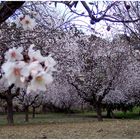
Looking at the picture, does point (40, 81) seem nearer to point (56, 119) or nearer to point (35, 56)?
point (35, 56)

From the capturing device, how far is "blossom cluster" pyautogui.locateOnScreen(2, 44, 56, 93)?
2004mm

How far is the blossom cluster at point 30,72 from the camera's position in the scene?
200 cm

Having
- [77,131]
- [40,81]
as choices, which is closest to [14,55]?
[40,81]

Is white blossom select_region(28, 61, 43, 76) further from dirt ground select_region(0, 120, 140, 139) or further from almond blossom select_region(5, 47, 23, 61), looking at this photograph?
dirt ground select_region(0, 120, 140, 139)

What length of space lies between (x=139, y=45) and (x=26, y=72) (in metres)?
11.6

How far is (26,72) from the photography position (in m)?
2.00

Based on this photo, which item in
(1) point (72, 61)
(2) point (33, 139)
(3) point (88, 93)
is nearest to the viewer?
(2) point (33, 139)

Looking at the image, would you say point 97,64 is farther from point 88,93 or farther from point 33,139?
point 33,139

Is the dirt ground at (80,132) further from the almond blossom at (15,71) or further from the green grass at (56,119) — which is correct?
the almond blossom at (15,71)

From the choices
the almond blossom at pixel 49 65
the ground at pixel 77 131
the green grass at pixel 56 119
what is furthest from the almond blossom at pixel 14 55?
the green grass at pixel 56 119

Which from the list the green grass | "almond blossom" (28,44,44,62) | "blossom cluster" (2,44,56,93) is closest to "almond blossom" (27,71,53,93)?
"blossom cluster" (2,44,56,93)

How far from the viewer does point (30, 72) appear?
2004mm

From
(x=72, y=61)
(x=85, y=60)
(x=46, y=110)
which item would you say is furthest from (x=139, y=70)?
(x=46, y=110)

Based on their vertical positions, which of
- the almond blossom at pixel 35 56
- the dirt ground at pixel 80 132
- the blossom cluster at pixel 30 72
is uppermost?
the almond blossom at pixel 35 56
